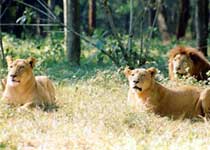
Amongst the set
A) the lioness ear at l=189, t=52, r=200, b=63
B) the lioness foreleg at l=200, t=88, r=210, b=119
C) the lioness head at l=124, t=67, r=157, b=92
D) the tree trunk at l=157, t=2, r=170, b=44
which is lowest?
the tree trunk at l=157, t=2, r=170, b=44

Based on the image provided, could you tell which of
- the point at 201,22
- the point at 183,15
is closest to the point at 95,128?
the point at 201,22

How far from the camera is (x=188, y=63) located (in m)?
9.81

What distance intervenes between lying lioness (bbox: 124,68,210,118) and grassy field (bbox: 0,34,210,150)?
0.23m

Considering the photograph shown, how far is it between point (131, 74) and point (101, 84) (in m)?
2.14

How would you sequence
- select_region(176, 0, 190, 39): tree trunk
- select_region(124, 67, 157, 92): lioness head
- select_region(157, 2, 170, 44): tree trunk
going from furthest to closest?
select_region(157, 2, 170, 44): tree trunk
select_region(176, 0, 190, 39): tree trunk
select_region(124, 67, 157, 92): lioness head

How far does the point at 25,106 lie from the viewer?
751cm

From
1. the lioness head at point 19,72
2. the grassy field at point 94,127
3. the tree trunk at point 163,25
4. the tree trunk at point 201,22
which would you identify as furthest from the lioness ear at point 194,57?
the tree trunk at point 163,25

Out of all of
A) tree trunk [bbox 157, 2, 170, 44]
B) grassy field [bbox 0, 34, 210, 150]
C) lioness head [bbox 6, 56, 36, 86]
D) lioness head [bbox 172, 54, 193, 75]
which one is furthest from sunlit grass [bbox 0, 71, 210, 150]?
tree trunk [bbox 157, 2, 170, 44]

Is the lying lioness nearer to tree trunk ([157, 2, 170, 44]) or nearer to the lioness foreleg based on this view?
the lioness foreleg

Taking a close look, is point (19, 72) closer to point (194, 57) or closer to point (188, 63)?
point (188, 63)

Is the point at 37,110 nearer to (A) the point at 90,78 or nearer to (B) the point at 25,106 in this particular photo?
(B) the point at 25,106

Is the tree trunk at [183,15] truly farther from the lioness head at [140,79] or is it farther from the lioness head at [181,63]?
the lioness head at [140,79]

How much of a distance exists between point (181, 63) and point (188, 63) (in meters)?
0.12

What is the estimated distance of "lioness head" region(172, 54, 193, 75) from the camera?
9.74 meters
